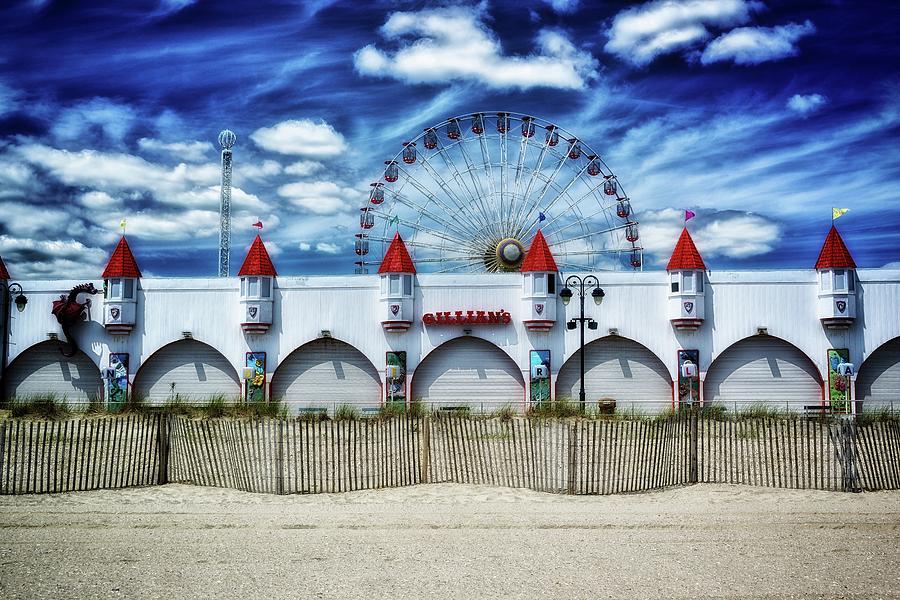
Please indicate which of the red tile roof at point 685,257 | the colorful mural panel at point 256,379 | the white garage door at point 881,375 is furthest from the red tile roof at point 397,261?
the white garage door at point 881,375

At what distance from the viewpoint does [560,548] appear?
10.2m

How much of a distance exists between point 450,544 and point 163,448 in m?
6.92

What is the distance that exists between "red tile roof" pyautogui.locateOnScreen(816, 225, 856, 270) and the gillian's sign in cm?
1282

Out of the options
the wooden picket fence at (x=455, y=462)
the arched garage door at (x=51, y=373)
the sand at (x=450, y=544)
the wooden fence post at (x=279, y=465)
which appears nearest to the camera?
the sand at (x=450, y=544)

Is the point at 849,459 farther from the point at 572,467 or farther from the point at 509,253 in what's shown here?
the point at 509,253

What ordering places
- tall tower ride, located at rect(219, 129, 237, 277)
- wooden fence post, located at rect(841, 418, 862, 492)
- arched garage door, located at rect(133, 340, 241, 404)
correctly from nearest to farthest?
wooden fence post, located at rect(841, 418, 862, 492) < arched garage door, located at rect(133, 340, 241, 404) < tall tower ride, located at rect(219, 129, 237, 277)

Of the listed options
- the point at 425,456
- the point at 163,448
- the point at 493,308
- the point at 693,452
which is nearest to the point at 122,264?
the point at 493,308

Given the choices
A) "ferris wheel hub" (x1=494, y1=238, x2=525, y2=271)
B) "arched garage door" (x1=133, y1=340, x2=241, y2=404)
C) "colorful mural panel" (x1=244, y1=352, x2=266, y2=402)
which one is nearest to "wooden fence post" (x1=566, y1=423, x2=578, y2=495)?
"colorful mural panel" (x1=244, y1=352, x2=266, y2=402)

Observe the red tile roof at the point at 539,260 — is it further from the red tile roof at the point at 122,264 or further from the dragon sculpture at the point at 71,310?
the dragon sculpture at the point at 71,310

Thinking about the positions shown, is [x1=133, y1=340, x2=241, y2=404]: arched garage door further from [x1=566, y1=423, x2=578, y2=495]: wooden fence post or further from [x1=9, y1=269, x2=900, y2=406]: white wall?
[x1=566, y1=423, x2=578, y2=495]: wooden fence post

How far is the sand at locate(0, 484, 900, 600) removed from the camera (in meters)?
8.59

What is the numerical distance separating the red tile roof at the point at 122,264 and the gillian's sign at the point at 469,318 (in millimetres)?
12607

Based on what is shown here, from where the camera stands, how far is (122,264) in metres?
32.6

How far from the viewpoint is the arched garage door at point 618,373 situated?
31.5 metres
